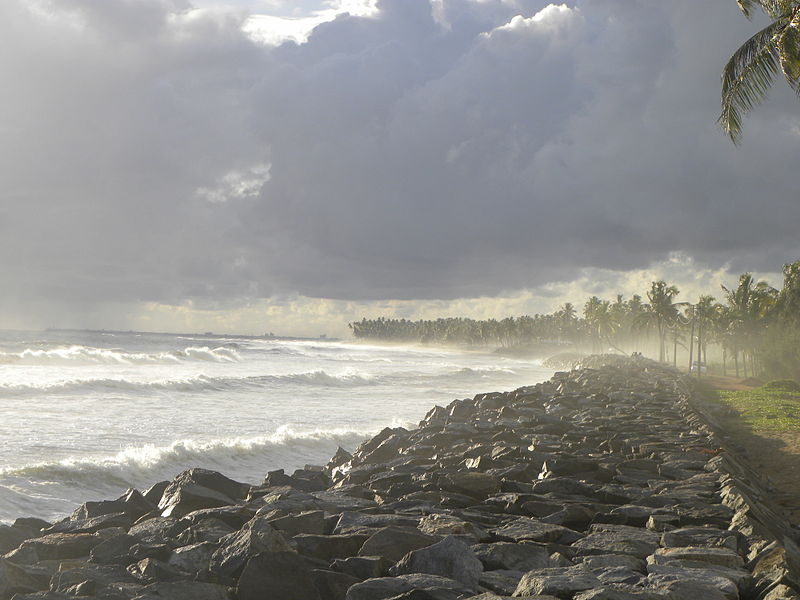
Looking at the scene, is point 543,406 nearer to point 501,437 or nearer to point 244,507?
point 501,437

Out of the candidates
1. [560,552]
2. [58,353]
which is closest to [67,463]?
[560,552]

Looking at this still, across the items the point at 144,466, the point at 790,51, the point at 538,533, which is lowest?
the point at 144,466

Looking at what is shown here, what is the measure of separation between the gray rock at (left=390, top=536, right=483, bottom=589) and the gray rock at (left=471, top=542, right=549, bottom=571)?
0.88 ft

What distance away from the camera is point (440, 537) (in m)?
6.02

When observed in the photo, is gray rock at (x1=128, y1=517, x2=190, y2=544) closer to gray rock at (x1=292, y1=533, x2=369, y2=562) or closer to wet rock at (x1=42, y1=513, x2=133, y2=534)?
wet rock at (x1=42, y1=513, x2=133, y2=534)

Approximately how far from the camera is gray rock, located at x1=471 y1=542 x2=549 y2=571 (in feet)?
17.7

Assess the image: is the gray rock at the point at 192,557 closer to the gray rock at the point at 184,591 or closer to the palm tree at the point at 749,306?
the gray rock at the point at 184,591

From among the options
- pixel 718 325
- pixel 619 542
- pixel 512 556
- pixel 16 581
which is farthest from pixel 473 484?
pixel 718 325

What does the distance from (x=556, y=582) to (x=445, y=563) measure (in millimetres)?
872

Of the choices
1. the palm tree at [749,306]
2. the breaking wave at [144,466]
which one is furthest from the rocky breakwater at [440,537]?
the palm tree at [749,306]

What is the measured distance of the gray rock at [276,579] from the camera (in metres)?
4.67

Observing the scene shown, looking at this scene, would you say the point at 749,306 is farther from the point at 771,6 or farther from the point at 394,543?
the point at 394,543

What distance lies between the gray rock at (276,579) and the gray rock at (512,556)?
152cm

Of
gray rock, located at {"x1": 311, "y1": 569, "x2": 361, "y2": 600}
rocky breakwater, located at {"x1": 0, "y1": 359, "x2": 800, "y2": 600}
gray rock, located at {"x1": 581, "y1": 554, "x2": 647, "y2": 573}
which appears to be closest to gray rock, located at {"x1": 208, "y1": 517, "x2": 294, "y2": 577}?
rocky breakwater, located at {"x1": 0, "y1": 359, "x2": 800, "y2": 600}
